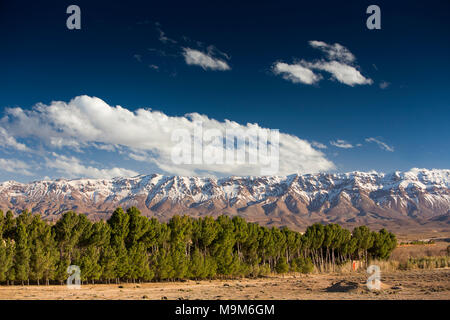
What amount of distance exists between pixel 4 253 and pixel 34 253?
3244mm

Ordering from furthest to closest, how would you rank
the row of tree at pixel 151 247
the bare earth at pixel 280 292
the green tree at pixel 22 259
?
the row of tree at pixel 151 247, the green tree at pixel 22 259, the bare earth at pixel 280 292

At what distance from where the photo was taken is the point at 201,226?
5906 cm

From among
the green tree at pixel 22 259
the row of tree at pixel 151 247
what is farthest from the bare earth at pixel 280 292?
the row of tree at pixel 151 247

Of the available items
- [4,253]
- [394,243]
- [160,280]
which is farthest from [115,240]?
[394,243]

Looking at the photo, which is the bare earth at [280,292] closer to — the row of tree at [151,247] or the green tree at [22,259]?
the green tree at [22,259]

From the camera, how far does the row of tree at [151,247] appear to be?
41.4m

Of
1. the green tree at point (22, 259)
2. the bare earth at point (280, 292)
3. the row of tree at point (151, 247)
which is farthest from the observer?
Result: the row of tree at point (151, 247)

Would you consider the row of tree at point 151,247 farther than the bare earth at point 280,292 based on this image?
Yes

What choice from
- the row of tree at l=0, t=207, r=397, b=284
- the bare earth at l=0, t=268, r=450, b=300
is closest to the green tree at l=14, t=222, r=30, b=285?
the row of tree at l=0, t=207, r=397, b=284

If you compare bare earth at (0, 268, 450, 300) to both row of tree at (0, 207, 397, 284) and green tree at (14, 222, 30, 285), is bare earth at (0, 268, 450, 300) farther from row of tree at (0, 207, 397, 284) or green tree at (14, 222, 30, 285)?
row of tree at (0, 207, 397, 284)

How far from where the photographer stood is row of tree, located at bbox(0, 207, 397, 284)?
136 feet

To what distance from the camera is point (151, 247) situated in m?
55.8
